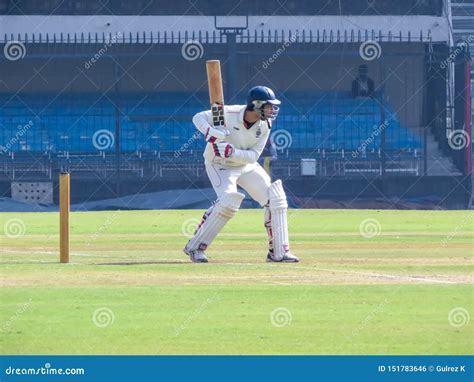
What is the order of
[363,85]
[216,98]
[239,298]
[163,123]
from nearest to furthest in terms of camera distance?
[239,298]
[216,98]
[163,123]
[363,85]

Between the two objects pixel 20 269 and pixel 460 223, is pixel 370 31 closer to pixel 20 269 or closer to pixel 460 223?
pixel 460 223

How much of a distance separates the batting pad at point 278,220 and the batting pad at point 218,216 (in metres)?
0.38

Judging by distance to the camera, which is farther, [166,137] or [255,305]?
[166,137]

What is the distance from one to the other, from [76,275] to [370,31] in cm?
2870

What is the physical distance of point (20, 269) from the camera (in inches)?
633

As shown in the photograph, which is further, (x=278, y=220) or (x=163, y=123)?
(x=163, y=123)

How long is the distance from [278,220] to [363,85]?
25401mm

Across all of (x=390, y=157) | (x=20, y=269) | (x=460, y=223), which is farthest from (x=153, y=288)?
(x=390, y=157)

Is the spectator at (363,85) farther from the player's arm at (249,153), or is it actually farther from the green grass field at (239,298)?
the player's arm at (249,153)

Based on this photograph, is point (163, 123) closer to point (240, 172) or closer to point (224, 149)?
point (240, 172)

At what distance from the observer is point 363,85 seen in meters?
41.7

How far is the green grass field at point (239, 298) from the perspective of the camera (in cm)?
1031

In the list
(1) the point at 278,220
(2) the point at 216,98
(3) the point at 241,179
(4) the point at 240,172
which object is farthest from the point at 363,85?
(1) the point at 278,220

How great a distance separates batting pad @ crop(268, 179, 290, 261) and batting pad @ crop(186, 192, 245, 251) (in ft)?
1.24
